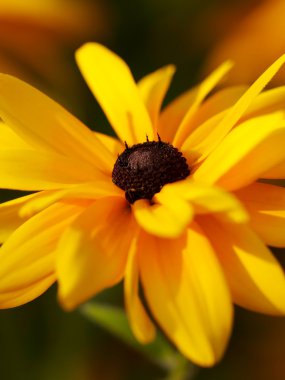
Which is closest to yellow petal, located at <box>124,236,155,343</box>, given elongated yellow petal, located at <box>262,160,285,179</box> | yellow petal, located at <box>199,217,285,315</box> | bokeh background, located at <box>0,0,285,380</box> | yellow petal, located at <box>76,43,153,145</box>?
yellow petal, located at <box>199,217,285,315</box>

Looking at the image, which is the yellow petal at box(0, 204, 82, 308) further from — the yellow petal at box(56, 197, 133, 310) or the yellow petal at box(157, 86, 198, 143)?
the yellow petal at box(157, 86, 198, 143)

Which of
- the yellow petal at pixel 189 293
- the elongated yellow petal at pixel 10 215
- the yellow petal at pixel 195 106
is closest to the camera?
the yellow petal at pixel 189 293

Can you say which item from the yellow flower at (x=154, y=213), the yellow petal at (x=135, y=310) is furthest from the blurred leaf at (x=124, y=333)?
the yellow petal at (x=135, y=310)

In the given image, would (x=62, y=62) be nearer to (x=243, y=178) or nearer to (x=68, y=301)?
(x=243, y=178)

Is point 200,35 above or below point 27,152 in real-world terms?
below

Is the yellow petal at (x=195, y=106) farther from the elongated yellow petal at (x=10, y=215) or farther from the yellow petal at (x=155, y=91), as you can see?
the elongated yellow petal at (x=10, y=215)

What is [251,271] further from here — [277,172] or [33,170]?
[33,170]

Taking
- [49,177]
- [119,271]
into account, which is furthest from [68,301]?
[49,177]
